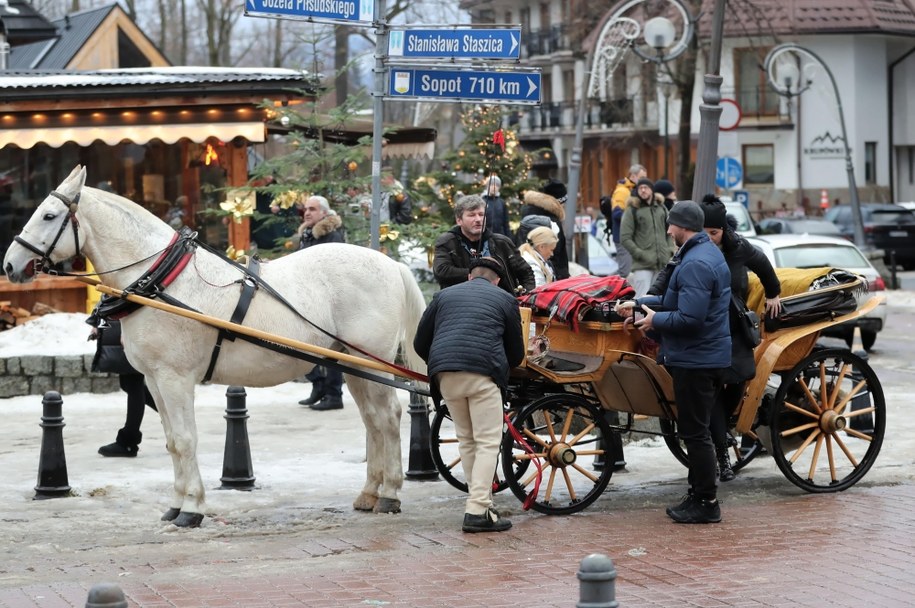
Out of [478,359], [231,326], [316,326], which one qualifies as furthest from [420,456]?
[478,359]

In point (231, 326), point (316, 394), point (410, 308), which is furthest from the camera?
point (316, 394)

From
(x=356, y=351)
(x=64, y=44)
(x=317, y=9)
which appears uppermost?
(x=64, y=44)

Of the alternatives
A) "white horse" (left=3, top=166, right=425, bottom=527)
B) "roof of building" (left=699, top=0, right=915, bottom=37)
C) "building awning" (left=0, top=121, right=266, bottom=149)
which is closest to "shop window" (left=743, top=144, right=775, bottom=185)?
"roof of building" (left=699, top=0, right=915, bottom=37)

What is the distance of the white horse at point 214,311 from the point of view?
9.45m

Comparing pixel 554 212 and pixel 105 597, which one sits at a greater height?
pixel 554 212

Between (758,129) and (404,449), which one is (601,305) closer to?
(404,449)

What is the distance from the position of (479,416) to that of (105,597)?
166 inches

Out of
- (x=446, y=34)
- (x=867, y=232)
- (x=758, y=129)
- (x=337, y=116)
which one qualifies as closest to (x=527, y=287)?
(x=446, y=34)

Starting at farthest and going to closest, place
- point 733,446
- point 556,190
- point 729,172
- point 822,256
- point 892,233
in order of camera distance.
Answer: point 892,233
point 729,172
point 822,256
point 556,190
point 733,446

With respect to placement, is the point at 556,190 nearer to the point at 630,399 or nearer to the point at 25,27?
the point at 630,399

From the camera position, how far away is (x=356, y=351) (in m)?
10.0

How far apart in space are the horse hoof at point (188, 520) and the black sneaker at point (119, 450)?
2.91 meters

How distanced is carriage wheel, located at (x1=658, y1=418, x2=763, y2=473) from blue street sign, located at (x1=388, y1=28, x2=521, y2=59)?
3055 millimetres

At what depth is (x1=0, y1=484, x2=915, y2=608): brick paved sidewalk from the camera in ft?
23.9
